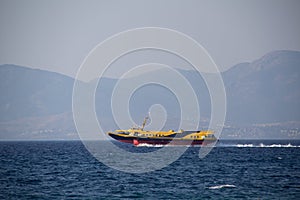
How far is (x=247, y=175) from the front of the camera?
8738 cm

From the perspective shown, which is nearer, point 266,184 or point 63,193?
point 63,193

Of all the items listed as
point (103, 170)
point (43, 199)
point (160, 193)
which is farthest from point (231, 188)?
point (103, 170)

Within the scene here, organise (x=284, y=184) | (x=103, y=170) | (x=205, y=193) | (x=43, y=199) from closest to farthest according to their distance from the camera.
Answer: (x=43, y=199) < (x=205, y=193) < (x=284, y=184) < (x=103, y=170)

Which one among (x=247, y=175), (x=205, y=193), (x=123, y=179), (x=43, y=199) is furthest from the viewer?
(x=247, y=175)

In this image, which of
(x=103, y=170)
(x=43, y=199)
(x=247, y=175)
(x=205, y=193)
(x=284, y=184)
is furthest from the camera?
(x=103, y=170)

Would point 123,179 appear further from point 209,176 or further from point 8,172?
point 8,172

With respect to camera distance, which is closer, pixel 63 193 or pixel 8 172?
pixel 63 193

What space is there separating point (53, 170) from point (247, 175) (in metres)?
34.2

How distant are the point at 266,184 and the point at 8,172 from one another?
44.0 meters

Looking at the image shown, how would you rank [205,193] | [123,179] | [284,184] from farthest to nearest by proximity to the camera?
[123,179] < [284,184] < [205,193]

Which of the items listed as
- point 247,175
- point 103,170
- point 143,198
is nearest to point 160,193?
point 143,198

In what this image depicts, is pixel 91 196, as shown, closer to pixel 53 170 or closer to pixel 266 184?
pixel 266 184

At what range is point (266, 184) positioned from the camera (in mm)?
74562

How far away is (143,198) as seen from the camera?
62.5 meters
